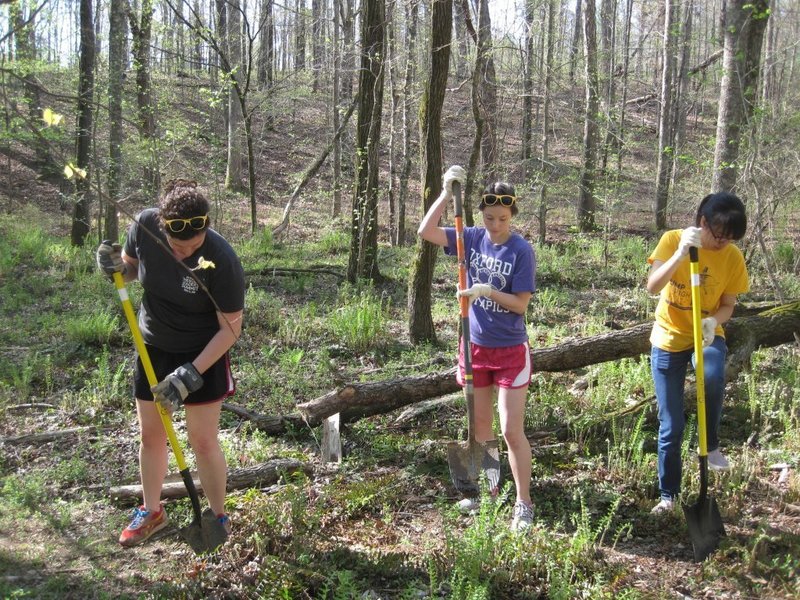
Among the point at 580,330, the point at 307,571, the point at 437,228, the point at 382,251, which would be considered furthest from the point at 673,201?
the point at 307,571

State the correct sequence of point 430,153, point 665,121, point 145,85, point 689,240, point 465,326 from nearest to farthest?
point 689,240
point 465,326
point 430,153
point 145,85
point 665,121

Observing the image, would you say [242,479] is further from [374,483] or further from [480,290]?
[480,290]

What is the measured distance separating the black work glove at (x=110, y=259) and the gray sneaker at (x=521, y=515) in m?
A: 2.57

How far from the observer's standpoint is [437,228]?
402 centimetres

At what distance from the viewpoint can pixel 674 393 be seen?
3.60 meters

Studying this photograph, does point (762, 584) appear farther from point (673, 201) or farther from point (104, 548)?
point (673, 201)

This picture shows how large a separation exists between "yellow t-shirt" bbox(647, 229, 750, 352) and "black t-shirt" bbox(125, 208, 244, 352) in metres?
2.36

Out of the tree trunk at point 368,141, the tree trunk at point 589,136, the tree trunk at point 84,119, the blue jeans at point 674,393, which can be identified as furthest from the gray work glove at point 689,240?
the tree trunk at point 84,119

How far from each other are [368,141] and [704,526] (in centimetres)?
671

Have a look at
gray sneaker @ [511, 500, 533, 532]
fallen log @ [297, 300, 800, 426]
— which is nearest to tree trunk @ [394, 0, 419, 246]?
fallen log @ [297, 300, 800, 426]

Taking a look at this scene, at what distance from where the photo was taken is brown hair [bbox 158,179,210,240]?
294 cm

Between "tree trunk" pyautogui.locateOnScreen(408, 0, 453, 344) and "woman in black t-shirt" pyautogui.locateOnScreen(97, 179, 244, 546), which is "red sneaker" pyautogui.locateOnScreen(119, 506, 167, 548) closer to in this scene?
"woman in black t-shirt" pyautogui.locateOnScreen(97, 179, 244, 546)

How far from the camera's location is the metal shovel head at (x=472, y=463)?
12.8 ft

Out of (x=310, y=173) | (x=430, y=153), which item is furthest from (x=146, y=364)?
(x=310, y=173)
